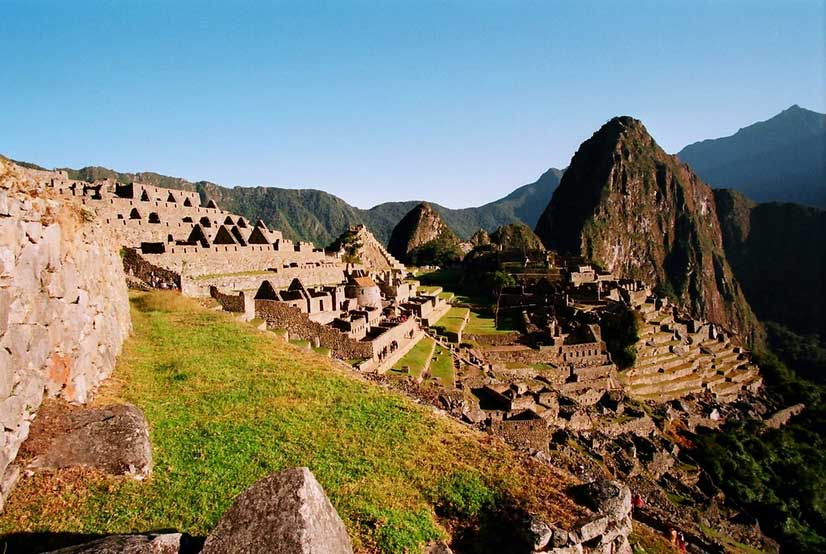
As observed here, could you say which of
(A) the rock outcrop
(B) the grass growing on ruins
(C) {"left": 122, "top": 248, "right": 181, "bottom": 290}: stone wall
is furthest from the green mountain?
(C) {"left": 122, "top": 248, "right": 181, "bottom": 290}: stone wall

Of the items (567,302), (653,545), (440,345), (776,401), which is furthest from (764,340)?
(653,545)

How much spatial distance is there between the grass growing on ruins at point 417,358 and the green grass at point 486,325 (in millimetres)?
9495

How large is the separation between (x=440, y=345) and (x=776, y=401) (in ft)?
147

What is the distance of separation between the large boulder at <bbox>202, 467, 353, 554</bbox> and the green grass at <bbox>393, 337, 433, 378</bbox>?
1704cm

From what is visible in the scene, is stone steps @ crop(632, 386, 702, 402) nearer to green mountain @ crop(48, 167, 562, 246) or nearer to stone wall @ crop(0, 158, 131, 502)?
stone wall @ crop(0, 158, 131, 502)

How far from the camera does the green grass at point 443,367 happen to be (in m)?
24.4

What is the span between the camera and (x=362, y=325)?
2328cm

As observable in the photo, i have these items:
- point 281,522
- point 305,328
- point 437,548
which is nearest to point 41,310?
point 281,522

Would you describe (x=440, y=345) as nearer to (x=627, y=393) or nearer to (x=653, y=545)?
(x=627, y=393)

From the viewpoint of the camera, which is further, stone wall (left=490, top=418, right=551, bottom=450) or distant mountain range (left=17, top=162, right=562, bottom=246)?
distant mountain range (left=17, top=162, right=562, bottom=246)

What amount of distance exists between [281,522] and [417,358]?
69.2 ft

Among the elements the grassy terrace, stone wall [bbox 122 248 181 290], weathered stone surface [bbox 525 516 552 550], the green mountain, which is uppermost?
the green mountain

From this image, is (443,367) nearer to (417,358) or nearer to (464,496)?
(417,358)

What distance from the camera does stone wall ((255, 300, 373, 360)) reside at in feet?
64.7
